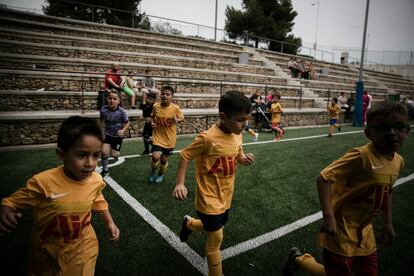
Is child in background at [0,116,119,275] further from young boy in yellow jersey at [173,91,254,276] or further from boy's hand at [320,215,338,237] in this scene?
boy's hand at [320,215,338,237]

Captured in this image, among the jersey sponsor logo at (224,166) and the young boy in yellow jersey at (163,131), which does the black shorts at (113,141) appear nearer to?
the young boy in yellow jersey at (163,131)

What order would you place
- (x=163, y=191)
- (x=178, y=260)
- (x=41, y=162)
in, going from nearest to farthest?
(x=178, y=260) < (x=163, y=191) < (x=41, y=162)

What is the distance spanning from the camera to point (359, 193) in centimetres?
195

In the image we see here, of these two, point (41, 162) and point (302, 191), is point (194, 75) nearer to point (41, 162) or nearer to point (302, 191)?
point (41, 162)

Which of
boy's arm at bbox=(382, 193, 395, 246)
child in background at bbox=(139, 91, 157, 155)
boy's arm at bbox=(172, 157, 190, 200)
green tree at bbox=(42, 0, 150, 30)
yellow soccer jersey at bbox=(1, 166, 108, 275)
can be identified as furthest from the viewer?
green tree at bbox=(42, 0, 150, 30)

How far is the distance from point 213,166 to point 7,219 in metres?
1.57

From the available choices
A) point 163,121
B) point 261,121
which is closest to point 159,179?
point 163,121

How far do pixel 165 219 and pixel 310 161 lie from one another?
4.79 metres

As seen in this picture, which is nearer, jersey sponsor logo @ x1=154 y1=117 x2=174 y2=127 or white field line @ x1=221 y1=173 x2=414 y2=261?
white field line @ x1=221 y1=173 x2=414 y2=261

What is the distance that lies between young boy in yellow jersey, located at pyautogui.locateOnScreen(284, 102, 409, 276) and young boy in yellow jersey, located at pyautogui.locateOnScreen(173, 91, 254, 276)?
0.86 m

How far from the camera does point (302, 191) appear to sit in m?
4.77

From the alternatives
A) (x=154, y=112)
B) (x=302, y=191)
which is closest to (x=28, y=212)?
(x=154, y=112)

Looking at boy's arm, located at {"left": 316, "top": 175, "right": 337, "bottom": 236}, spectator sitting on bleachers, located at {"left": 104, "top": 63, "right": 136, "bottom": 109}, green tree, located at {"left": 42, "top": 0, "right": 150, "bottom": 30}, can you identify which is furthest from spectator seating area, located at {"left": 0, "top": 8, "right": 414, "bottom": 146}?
green tree, located at {"left": 42, "top": 0, "right": 150, "bottom": 30}

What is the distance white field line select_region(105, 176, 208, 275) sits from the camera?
2625 millimetres
